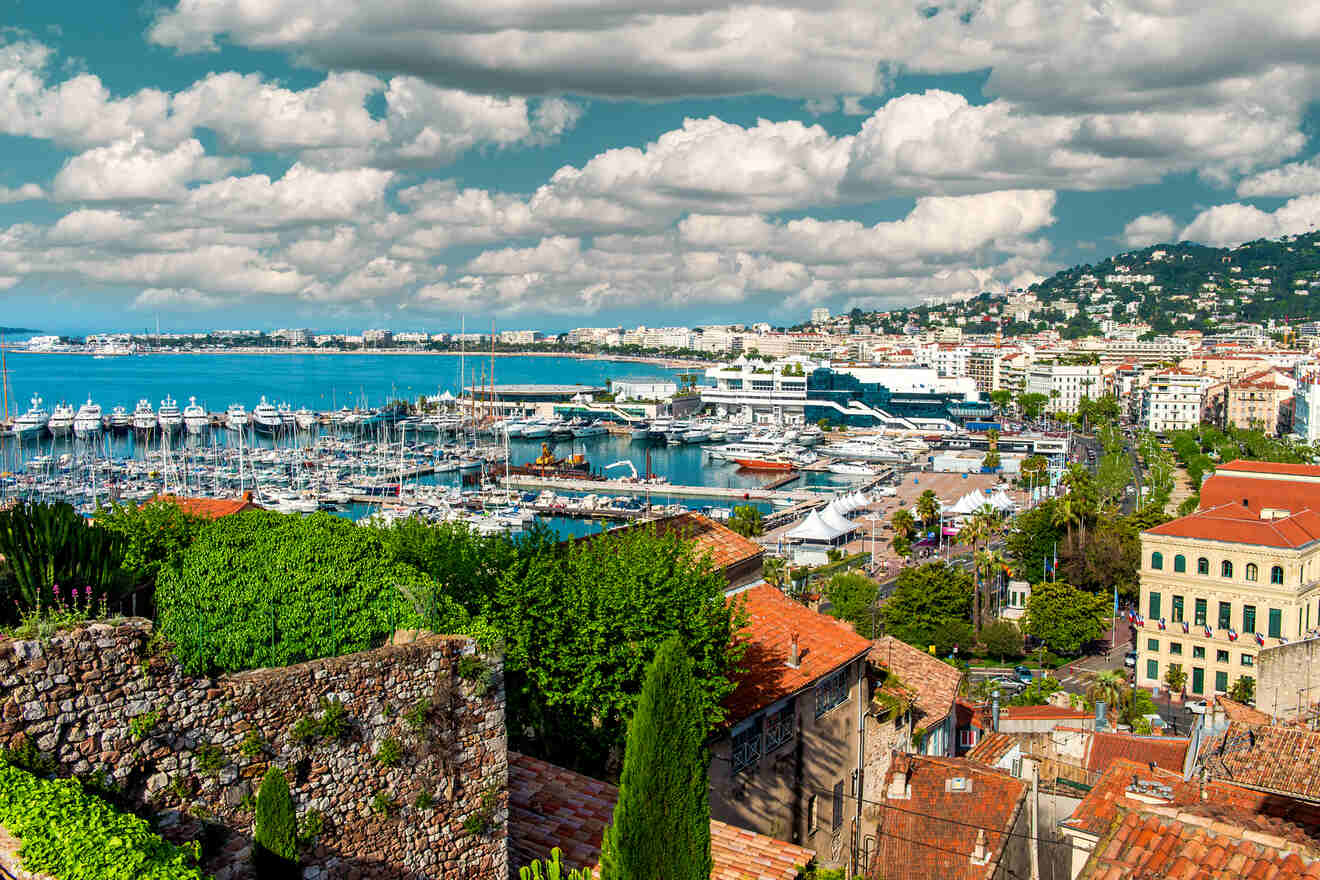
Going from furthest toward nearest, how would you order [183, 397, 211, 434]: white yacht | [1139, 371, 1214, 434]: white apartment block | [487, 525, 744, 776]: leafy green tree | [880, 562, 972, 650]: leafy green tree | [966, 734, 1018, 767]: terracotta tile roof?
[183, 397, 211, 434]: white yacht < [1139, 371, 1214, 434]: white apartment block < [880, 562, 972, 650]: leafy green tree < [966, 734, 1018, 767]: terracotta tile roof < [487, 525, 744, 776]: leafy green tree

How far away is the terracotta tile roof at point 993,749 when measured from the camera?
15.5 m

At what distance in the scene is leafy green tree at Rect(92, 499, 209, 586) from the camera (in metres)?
9.18

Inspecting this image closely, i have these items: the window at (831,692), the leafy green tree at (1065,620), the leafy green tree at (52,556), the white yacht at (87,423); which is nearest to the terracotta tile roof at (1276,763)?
the window at (831,692)

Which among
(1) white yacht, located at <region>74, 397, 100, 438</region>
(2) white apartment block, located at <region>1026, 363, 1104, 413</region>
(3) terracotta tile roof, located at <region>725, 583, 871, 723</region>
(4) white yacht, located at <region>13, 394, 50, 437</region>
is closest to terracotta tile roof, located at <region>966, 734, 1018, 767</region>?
(3) terracotta tile roof, located at <region>725, 583, 871, 723</region>

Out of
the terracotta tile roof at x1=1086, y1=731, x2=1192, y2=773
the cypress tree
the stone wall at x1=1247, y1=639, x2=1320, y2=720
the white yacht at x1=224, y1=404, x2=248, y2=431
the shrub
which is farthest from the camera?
the white yacht at x1=224, y1=404, x2=248, y2=431

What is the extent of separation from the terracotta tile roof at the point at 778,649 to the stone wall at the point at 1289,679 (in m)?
8.71

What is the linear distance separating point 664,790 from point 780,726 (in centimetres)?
615

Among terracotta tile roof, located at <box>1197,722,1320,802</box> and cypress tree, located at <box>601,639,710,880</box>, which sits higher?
cypress tree, located at <box>601,639,710,880</box>

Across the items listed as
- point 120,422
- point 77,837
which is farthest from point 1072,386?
point 77,837

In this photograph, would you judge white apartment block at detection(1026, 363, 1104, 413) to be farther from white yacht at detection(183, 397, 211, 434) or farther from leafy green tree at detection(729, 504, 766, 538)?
white yacht at detection(183, 397, 211, 434)

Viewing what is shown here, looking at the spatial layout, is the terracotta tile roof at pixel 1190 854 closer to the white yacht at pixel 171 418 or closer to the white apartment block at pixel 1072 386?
the white yacht at pixel 171 418

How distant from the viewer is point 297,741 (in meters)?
6.07

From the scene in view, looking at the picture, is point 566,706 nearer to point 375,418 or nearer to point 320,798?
point 320,798

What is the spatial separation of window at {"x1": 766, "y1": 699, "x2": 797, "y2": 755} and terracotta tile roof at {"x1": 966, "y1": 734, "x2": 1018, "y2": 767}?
12.1 ft
